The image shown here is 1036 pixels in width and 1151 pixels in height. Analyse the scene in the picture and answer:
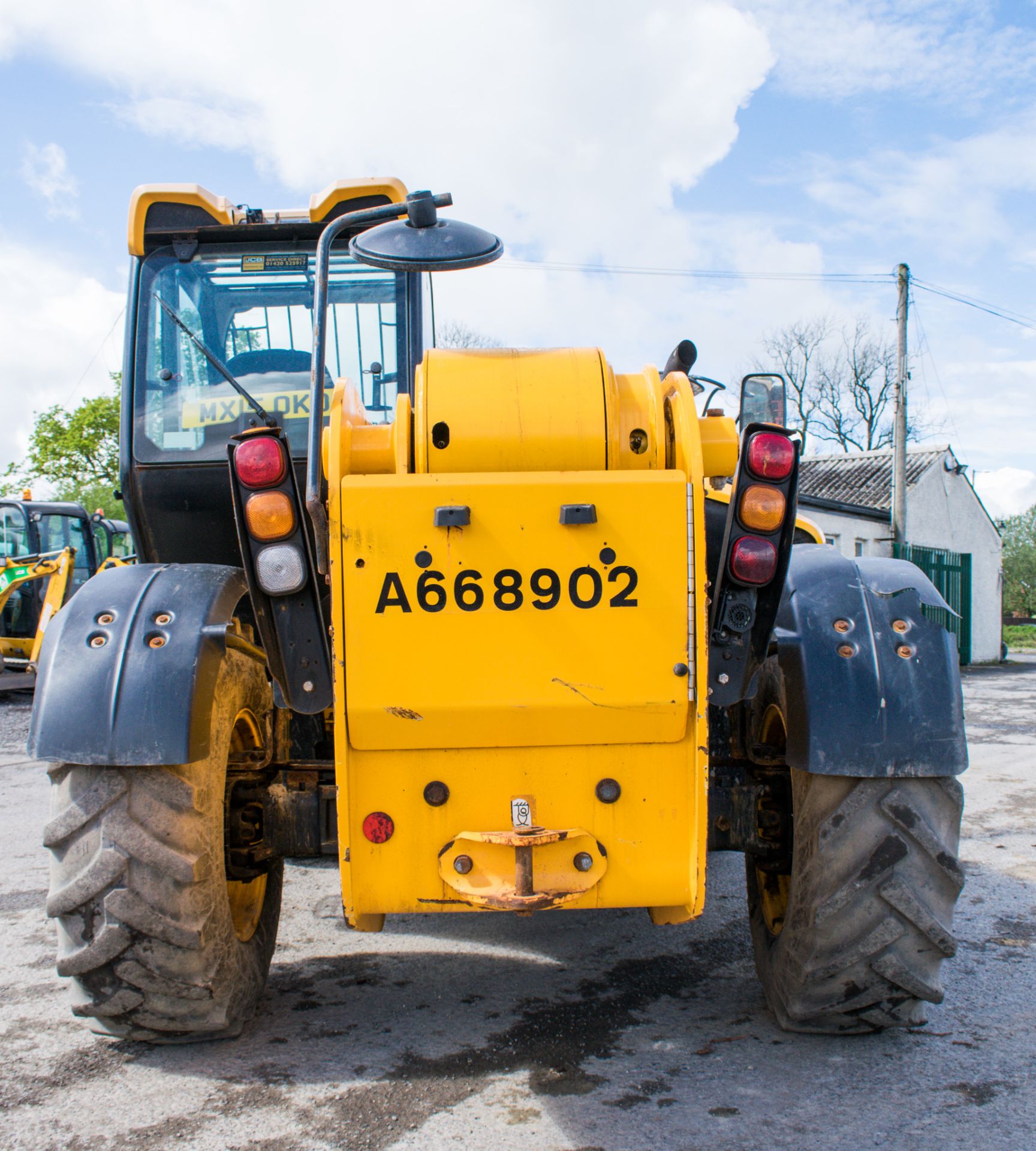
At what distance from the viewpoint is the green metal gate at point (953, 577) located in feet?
75.9

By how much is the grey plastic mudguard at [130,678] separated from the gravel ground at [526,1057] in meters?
0.93

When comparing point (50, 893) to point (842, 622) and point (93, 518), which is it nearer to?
point (842, 622)

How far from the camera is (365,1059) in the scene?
9.93 feet

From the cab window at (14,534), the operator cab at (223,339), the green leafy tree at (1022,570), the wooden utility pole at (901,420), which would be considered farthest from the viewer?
the green leafy tree at (1022,570)

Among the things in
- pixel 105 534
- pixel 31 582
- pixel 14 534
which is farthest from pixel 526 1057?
pixel 105 534

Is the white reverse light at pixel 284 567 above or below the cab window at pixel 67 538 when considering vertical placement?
below

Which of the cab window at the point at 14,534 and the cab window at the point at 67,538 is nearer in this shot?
the cab window at the point at 14,534

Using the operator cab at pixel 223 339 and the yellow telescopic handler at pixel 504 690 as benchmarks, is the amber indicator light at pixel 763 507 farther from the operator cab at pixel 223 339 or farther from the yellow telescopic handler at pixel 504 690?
the operator cab at pixel 223 339

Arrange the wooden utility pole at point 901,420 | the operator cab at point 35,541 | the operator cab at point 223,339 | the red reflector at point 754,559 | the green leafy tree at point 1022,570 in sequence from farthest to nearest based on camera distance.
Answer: the green leafy tree at point 1022,570
the wooden utility pole at point 901,420
the operator cab at point 35,541
the operator cab at point 223,339
the red reflector at point 754,559

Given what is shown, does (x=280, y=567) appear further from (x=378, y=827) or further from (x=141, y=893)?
(x=141, y=893)

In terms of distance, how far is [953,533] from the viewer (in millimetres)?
27156

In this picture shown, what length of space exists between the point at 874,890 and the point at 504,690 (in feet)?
3.95

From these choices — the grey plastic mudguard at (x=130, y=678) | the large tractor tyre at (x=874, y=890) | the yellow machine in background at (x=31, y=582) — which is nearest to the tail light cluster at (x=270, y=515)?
the grey plastic mudguard at (x=130, y=678)

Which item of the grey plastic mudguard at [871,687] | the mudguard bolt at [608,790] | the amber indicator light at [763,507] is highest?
the amber indicator light at [763,507]
